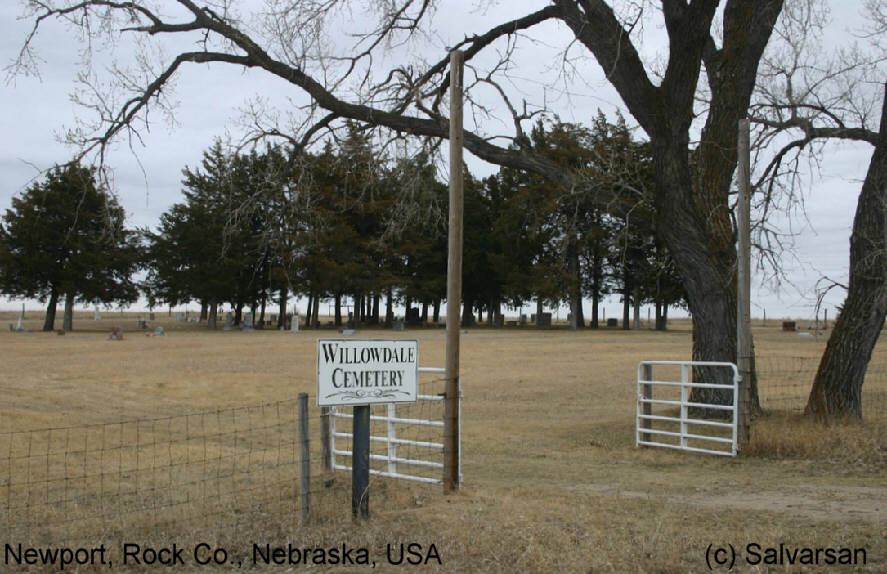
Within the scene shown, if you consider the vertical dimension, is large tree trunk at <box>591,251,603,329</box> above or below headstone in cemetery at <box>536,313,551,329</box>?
above

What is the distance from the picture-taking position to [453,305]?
9227 mm

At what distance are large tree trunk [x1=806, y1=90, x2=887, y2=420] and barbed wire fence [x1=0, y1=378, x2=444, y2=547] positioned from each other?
22.7 feet

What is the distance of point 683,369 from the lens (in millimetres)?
13484

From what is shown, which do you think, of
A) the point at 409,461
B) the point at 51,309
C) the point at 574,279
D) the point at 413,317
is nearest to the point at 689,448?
the point at 409,461

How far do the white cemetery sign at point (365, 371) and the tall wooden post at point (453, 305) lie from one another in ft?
3.85

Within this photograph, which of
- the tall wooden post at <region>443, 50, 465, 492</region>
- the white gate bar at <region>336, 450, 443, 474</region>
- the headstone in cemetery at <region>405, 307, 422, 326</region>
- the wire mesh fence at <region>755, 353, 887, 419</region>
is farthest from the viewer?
the headstone in cemetery at <region>405, 307, 422, 326</region>

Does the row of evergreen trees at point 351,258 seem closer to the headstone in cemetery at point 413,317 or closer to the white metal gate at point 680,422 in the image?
the headstone in cemetery at point 413,317

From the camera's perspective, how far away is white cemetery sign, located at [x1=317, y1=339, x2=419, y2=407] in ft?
24.8

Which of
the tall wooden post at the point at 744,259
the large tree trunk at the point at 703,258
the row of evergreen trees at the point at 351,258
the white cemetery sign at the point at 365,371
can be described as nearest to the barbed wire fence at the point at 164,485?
the white cemetery sign at the point at 365,371

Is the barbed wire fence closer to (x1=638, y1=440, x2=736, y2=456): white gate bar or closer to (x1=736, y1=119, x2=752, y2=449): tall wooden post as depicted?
(x1=638, y1=440, x2=736, y2=456): white gate bar

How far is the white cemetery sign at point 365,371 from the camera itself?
7.55 metres

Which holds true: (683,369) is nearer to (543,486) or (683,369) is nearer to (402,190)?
(543,486)

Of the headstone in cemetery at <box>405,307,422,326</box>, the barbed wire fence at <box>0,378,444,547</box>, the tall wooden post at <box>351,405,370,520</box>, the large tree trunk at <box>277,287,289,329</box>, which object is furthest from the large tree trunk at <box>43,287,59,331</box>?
the tall wooden post at <box>351,405,370,520</box>

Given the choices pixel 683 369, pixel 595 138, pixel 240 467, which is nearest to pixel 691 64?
pixel 683 369
